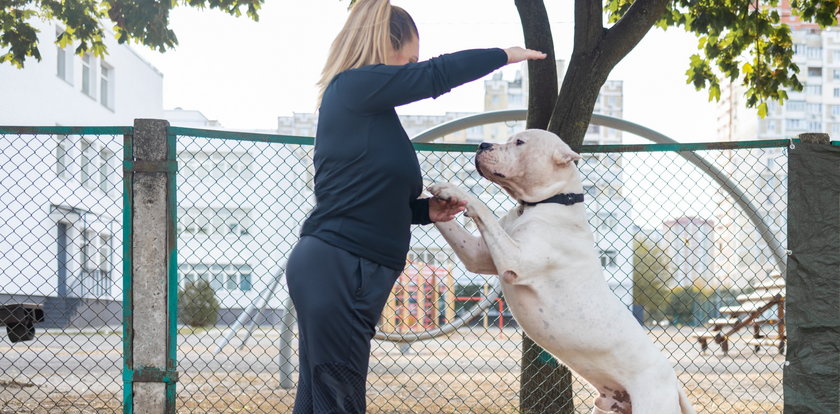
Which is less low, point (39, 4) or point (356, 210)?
point (39, 4)

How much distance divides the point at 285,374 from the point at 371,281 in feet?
14.4

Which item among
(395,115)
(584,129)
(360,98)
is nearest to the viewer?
(360,98)

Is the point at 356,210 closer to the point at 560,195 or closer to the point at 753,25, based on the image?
the point at 560,195

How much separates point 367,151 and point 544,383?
3088mm

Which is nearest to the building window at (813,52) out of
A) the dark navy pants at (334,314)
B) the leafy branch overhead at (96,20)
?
the leafy branch overhead at (96,20)

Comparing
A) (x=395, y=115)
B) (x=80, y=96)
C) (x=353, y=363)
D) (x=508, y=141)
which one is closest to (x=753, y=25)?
(x=508, y=141)

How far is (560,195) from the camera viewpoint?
324 centimetres

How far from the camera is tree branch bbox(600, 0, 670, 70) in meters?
5.14

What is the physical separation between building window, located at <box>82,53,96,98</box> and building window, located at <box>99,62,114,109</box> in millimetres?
1104

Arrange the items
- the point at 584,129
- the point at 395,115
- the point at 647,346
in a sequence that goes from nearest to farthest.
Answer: the point at 395,115 < the point at 647,346 < the point at 584,129

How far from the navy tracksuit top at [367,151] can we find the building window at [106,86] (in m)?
27.2

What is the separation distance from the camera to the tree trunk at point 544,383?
201 inches


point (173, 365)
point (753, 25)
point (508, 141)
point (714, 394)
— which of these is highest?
point (753, 25)

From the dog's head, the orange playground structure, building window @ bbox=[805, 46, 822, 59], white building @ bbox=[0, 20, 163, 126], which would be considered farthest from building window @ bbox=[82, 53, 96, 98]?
building window @ bbox=[805, 46, 822, 59]
